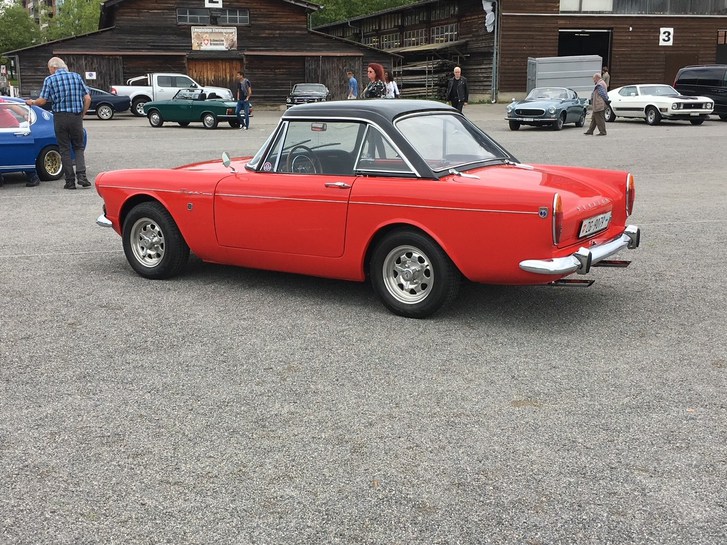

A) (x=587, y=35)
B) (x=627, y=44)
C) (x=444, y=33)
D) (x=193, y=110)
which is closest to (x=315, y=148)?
(x=193, y=110)

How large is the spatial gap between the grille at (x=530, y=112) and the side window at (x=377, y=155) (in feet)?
67.1

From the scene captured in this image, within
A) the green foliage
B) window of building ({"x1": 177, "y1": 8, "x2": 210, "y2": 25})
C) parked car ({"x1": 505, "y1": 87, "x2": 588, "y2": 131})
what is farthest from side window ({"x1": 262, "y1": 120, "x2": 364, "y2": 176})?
the green foliage

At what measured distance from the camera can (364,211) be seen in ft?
19.1

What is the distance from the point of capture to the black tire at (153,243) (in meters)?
6.82

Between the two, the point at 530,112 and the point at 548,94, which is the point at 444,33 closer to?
the point at 548,94

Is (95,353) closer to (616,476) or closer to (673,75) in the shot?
(616,476)

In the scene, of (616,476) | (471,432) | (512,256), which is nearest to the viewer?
(616,476)

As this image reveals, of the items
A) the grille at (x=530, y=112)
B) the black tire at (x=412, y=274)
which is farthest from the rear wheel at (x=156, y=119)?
the black tire at (x=412, y=274)

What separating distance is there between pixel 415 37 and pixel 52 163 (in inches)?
1594

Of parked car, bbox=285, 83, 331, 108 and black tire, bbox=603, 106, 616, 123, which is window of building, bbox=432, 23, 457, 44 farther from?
black tire, bbox=603, 106, 616, 123

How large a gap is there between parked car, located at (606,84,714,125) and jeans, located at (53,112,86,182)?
64.3ft

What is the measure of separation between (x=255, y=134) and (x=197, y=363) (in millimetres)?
20486

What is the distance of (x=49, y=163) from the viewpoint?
1370 centimetres

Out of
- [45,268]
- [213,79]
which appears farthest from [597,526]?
[213,79]
